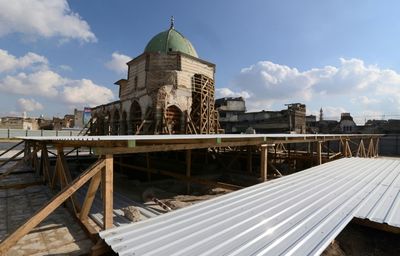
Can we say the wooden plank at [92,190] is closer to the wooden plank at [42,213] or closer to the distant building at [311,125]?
the wooden plank at [42,213]

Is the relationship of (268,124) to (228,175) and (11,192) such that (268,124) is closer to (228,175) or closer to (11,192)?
(228,175)

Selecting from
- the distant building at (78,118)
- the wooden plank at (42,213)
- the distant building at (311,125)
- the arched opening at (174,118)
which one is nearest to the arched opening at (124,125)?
the arched opening at (174,118)

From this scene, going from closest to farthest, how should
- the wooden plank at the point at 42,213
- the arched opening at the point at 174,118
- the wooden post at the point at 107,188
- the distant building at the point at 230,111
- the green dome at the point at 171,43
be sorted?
the wooden plank at the point at 42,213 < the wooden post at the point at 107,188 < the arched opening at the point at 174,118 < the green dome at the point at 171,43 < the distant building at the point at 230,111

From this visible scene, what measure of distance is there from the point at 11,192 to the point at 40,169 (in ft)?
11.7

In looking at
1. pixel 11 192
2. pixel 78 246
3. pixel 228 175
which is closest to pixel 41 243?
pixel 78 246

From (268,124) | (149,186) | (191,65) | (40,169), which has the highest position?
(191,65)

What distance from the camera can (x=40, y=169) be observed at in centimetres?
1263

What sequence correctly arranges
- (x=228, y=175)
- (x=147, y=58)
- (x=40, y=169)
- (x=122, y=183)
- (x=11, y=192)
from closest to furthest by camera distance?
(x=11, y=192)
(x=40, y=169)
(x=122, y=183)
(x=228, y=175)
(x=147, y=58)

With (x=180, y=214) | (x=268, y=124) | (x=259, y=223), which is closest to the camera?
Answer: (x=259, y=223)

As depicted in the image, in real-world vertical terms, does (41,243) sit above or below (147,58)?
below

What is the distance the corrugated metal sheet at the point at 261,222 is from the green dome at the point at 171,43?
20.3 meters

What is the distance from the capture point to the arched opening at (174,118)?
2048 cm

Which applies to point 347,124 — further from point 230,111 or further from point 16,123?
point 16,123

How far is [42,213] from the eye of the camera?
13.2 ft
